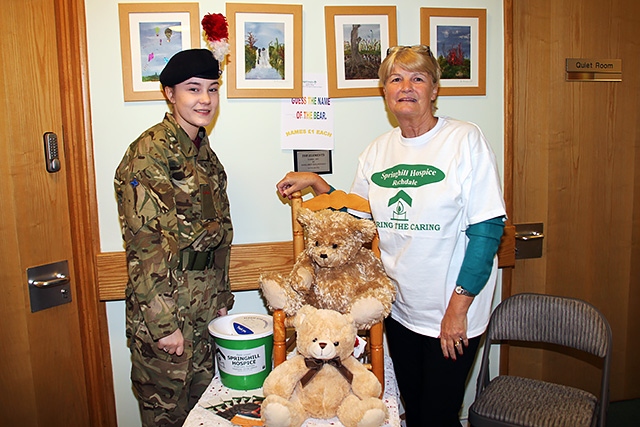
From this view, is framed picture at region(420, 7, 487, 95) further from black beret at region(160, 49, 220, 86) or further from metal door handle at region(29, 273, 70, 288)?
metal door handle at region(29, 273, 70, 288)

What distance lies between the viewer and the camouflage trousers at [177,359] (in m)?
1.43

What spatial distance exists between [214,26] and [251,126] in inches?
19.6

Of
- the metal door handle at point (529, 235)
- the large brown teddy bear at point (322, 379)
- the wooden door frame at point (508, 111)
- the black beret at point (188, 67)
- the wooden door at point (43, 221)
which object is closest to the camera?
the large brown teddy bear at point (322, 379)

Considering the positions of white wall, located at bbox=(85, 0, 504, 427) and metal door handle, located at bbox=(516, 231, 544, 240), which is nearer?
white wall, located at bbox=(85, 0, 504, 427)

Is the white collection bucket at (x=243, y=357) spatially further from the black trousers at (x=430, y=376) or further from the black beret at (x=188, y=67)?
the black beret at (x=188, y=67)

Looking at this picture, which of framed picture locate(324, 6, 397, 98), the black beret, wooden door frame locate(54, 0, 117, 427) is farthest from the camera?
framed picture locate(324, 6, 397, 98)

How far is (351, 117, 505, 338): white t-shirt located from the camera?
52.1 inches

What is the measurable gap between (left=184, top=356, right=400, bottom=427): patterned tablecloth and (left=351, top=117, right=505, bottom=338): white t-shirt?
0.66 feet

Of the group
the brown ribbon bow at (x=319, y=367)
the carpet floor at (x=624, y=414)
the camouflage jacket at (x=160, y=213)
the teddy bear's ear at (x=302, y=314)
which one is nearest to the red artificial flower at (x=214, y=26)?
the camouflage jacket at (x=160, y=213)

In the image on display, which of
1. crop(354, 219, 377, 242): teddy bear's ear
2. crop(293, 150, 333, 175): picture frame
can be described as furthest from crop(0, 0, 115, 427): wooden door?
crop(354, 219, 377, 242): teddy bear's ear

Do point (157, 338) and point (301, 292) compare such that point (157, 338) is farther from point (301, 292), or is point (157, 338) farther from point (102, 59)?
point (102, 59)

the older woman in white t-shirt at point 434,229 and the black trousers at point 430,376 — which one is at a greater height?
the older woman in white t-shirt at point 434,229

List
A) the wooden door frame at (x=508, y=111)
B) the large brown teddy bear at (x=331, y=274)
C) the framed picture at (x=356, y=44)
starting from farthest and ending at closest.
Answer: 1. the wooden door frame at (x=508, y=111)
2. the framed picture at (x=356, y=44)
3. the large brown teddy bear at (x=331, y=274)

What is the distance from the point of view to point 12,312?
1511mm
